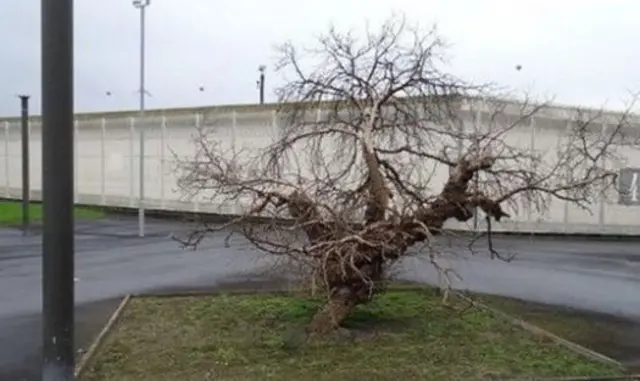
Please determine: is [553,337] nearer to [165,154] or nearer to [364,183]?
[364,183]

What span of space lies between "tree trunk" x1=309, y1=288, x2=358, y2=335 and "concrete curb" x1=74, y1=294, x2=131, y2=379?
7.66ft

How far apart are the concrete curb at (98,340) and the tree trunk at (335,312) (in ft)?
7.66

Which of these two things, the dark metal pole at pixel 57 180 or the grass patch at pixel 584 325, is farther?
the grass patch at pixel 584 325

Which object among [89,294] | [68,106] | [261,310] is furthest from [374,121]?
[89,294]

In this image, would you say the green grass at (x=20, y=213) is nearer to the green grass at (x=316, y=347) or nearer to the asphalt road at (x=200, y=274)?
the asphalt road at (x=200, y=274)

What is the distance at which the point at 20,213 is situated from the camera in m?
31.2

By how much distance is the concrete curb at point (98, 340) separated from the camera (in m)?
7.27

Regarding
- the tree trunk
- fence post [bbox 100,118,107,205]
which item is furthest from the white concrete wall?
the tree trunk

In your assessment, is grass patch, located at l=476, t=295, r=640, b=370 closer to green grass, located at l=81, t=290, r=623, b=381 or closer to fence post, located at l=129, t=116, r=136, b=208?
green grass, located at l=81, t=290, r=623, b=381

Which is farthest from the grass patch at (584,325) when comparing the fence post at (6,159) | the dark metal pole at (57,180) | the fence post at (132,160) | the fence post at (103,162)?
the fence post at (6,159)

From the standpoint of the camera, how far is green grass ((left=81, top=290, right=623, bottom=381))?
725 cm

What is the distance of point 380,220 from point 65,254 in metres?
4.12

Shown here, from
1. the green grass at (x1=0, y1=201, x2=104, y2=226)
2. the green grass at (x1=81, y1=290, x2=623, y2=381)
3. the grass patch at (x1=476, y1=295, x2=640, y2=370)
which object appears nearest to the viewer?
the green grass at (x1=81, y1=290, x2=623, y2=381)

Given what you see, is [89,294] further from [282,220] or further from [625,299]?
[625,299]
